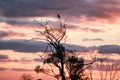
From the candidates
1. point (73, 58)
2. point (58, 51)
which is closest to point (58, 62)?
point (58, 51)

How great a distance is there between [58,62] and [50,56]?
2.11 meters

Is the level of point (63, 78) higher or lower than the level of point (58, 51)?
lower

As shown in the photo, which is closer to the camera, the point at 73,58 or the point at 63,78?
the point at 63,78

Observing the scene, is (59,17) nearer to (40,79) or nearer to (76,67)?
(76,67)

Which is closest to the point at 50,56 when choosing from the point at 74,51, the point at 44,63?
the point at 44,63

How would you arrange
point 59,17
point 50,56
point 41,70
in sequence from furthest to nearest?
point 41,70
point 50,56
point 59,17

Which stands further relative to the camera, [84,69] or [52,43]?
[84,69]

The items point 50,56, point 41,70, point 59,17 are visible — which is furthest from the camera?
point 41,70

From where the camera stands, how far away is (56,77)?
61.8m

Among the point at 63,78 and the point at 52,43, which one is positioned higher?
the point at 52,43

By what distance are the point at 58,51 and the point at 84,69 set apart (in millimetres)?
6476

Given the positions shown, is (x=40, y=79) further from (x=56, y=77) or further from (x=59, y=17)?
(x=59, y=17)

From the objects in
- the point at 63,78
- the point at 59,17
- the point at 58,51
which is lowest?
the point at 63,78

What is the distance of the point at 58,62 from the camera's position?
2331 inches
